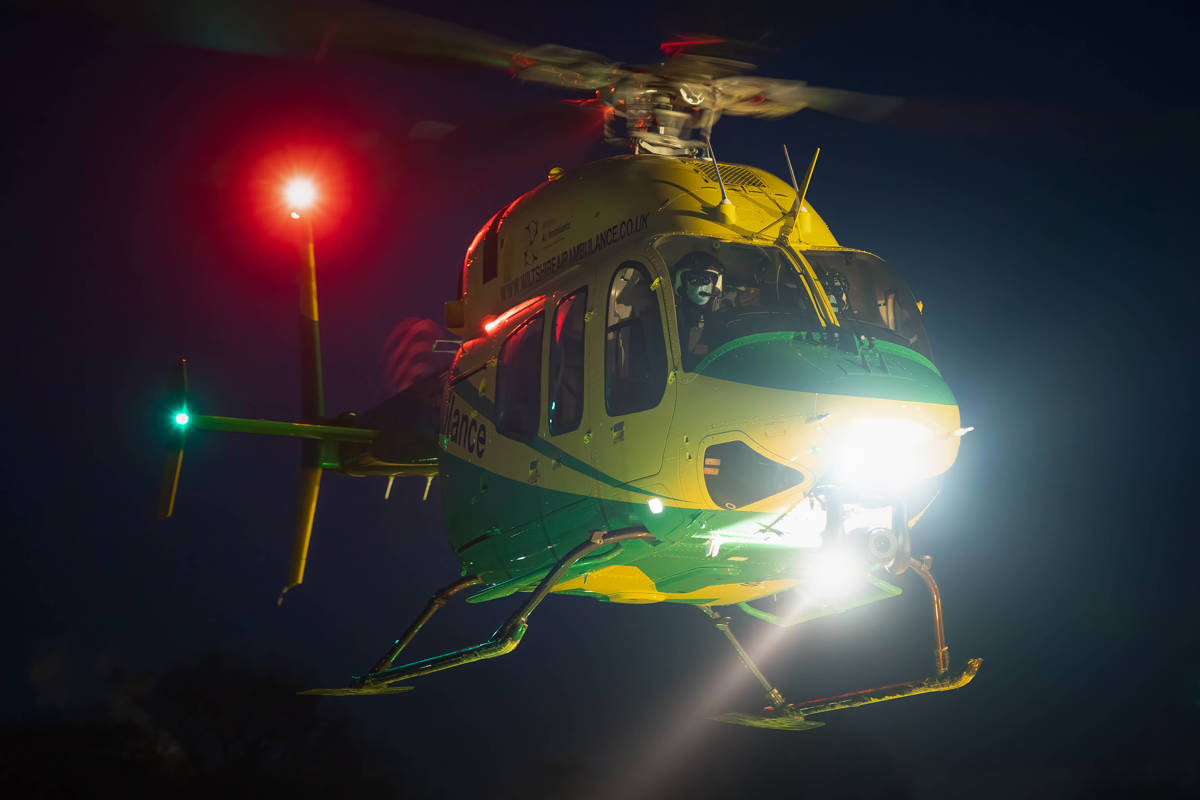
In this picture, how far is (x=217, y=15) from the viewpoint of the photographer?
7.04 m

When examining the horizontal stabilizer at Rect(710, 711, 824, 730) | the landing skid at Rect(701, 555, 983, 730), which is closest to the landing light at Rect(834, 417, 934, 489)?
the landing skid at Rect(701, 555, 983, 730)

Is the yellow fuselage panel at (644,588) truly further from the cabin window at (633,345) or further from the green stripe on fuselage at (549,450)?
the cabin window at (633,345)

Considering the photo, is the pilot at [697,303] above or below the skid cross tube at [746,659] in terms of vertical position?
above

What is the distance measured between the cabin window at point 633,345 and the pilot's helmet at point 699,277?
0.19 metres

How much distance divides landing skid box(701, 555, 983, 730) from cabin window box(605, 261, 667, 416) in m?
1.79

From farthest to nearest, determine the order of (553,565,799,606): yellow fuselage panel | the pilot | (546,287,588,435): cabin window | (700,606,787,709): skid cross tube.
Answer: (700,606,787,709): skid cross tube
(553,565,799,606): yellow fuselage panel
(546,287,588,435): cabin window
the pilot

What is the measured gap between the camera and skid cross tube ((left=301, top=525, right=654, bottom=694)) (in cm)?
737

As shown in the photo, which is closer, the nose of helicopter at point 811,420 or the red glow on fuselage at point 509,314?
the nose of helicopter at point 811,420

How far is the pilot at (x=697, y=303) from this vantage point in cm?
679

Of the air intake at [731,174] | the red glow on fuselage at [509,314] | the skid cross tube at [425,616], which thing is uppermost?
the air intake at [731,174]

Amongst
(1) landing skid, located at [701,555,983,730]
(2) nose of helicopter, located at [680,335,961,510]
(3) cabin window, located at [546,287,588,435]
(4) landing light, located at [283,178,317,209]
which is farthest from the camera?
(4) landing light, located at [283,178,317,209]

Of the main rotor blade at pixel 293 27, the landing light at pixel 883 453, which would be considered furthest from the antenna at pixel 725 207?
the landing light at pixel 883 453

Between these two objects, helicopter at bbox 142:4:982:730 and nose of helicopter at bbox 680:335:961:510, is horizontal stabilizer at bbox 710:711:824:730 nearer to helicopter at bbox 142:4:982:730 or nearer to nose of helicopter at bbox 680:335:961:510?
helicopter at bbox 142:4:982:730

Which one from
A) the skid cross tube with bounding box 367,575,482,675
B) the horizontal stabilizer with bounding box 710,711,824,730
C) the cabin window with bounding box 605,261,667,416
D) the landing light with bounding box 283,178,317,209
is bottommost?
the horizontal stabilizer with bounding box 710,711,824,730
